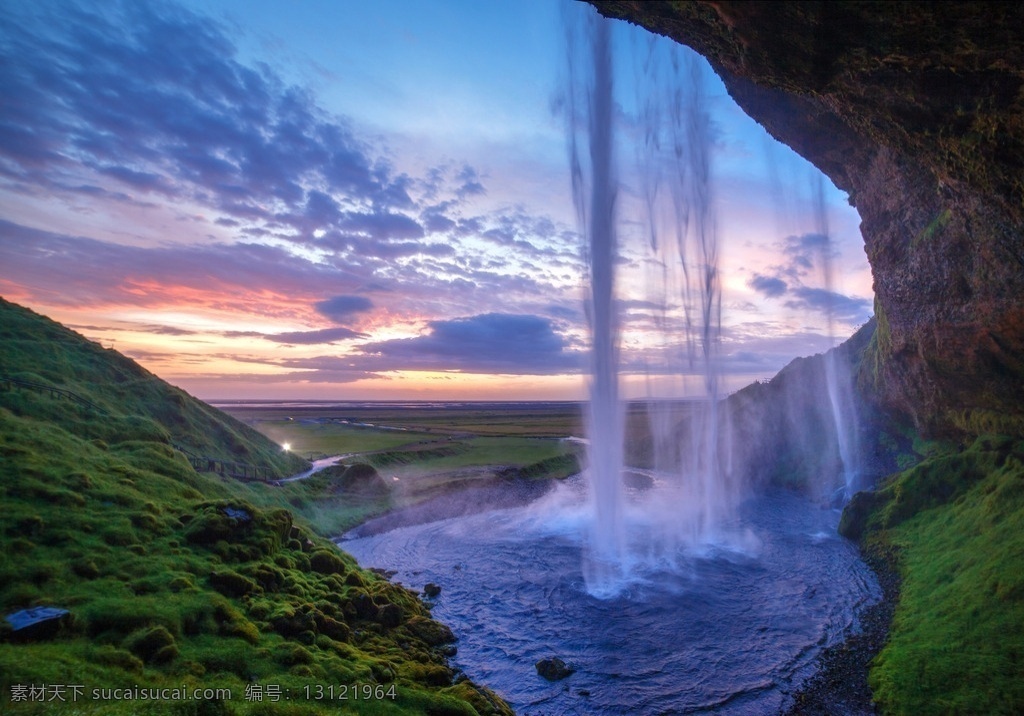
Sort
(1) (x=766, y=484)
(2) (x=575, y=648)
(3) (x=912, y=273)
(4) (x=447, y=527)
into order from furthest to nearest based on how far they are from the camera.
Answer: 1. (1) (x=766, y=484)
2. (4) (x=447, y=527)
3. (3) (x=912, y=273)
4. (2) (x=575, y=648)

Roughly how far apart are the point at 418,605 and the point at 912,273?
38993mm

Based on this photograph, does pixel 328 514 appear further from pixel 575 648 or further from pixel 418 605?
pixel 575 648

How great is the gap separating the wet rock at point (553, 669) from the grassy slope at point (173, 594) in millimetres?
3626

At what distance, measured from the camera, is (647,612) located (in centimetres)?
2734

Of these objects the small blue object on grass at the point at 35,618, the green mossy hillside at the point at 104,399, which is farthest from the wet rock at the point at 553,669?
the green mossy hillside at the point at 104,399

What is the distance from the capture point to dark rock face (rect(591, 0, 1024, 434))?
1239cm

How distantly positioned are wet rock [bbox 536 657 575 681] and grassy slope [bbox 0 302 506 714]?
11.9 feet

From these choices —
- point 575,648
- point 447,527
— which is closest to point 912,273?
point 575,648

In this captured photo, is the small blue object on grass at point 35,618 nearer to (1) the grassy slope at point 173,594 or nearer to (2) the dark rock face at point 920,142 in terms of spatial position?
(1) the grassy slope at point 173,594

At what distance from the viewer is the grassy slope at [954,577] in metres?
17.7

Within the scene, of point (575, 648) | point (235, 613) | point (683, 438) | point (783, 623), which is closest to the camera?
point (235, 613)

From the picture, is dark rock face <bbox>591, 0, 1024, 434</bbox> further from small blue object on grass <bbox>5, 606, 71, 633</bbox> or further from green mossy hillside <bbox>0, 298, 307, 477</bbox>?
green mossy hillside <bbox>0, 298, 307, 477</bbox>

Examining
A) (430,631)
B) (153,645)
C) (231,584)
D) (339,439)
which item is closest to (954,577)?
(430,631)

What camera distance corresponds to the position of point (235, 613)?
19562mm
